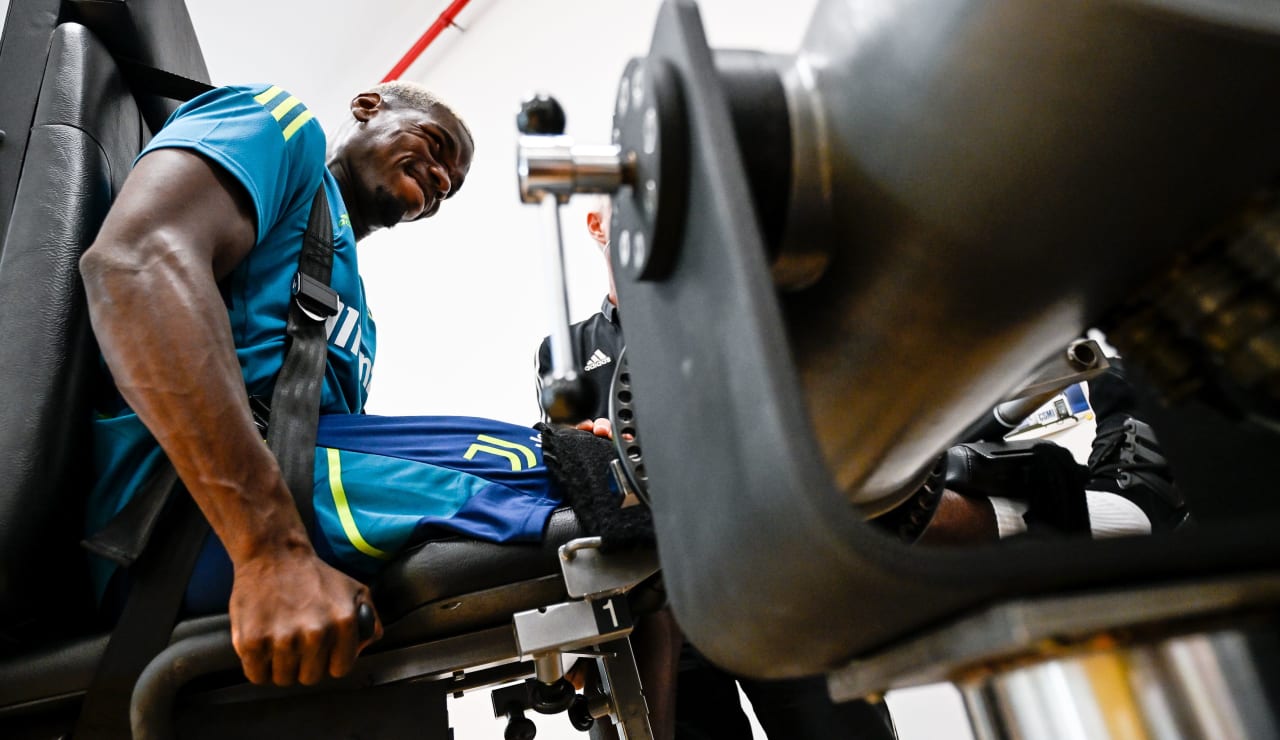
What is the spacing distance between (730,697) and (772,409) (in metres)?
1.23

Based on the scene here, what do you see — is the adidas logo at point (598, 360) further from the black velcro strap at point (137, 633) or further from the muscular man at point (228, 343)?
the black velcro strap at point (137, 633)

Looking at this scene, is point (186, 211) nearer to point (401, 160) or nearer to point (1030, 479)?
point (401, 160)

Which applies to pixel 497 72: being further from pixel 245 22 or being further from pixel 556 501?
→ pixel 556 501

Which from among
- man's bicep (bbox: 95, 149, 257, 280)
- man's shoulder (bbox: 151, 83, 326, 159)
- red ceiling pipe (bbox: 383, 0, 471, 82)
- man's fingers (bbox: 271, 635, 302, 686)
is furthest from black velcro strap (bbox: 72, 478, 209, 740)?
red ceiling pipe (bbox: 383, 0, 471, 82)

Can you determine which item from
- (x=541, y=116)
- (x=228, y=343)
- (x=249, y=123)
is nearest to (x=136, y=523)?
(x=228, y=343)

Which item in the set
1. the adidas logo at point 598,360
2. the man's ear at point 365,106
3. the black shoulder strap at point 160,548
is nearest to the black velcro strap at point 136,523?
the black shoulder strap at point 160,548

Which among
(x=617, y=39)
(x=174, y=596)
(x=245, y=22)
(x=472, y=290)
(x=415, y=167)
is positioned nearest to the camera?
(x=174, y=596)

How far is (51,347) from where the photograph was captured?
1.98 ft

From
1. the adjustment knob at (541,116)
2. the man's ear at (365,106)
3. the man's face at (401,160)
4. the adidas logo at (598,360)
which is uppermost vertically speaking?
the man's ear at (365,106)

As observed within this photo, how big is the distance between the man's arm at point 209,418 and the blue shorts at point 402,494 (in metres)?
0.04

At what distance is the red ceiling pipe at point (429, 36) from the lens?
8.55 feet

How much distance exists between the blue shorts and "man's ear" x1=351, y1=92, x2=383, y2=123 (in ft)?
2.35

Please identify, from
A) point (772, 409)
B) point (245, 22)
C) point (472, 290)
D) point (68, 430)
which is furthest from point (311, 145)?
point (245, 22)

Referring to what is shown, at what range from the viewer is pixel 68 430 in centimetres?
60
